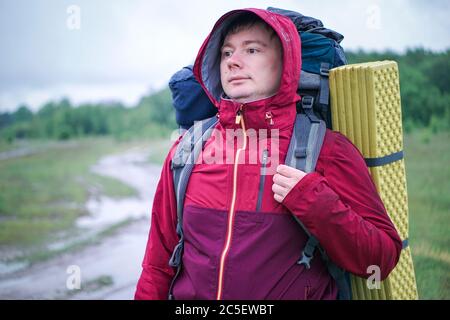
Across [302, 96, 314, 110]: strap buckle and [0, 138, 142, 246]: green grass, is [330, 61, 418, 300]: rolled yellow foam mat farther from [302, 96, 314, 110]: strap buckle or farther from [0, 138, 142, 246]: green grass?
[0, 138, 142, 246]: green grass

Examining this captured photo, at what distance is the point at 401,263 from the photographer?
8.21 ft

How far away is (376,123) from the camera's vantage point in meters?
2.33

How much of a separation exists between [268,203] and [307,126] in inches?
13.9

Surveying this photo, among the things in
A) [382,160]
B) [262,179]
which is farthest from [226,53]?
[382,160]

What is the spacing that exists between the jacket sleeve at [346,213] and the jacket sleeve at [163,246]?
0.60m

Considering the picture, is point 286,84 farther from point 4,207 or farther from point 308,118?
point 4,207

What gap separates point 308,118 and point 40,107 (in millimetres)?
7786

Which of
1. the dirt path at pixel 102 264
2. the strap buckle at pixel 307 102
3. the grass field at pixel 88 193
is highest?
the strap buckle at pixel 307 102

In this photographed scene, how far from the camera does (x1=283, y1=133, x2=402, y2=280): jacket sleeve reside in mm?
1996

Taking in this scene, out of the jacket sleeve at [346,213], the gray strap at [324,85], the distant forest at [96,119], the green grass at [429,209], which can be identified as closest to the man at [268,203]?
the jacket sleeve at [346,213]

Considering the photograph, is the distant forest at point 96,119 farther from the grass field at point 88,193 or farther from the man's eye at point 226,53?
the man's eye at point 226,53

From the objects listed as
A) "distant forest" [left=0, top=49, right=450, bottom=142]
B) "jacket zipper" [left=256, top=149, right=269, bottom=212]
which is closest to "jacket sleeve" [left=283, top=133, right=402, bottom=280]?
"jacket zipper" [left=256, top=149, right=269, bottom=212]

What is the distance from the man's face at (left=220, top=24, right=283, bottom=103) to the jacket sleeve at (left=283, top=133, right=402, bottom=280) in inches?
14.5

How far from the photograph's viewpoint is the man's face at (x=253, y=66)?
2291 millimetres
